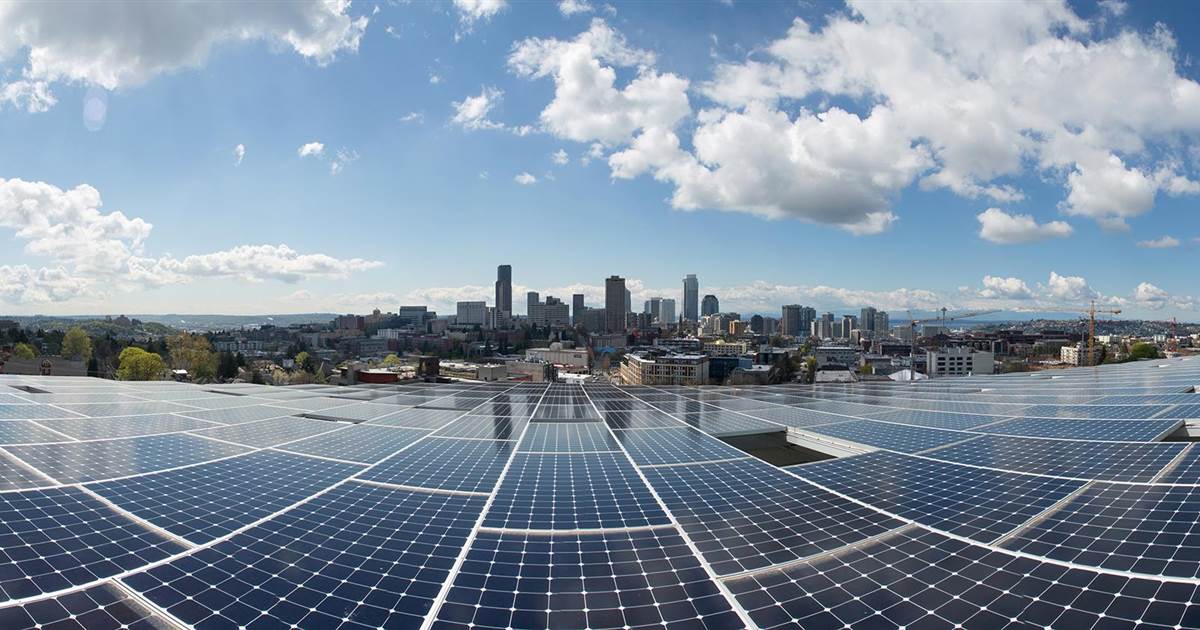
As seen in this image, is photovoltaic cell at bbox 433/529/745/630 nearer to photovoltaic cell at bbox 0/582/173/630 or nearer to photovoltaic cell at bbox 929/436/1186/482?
photovoltaic cell at bbox 0/582/173/630

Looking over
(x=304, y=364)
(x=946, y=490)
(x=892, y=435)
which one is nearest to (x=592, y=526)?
(x=946, y=490)

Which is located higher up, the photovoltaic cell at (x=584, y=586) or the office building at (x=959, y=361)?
the photovoltaic cell at (x=584, y=586)

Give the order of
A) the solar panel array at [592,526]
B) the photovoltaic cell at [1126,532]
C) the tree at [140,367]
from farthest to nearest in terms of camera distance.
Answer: the tree at [140,367], the photovoltaic cell at [1126,532], the solar panel array at [592,526]

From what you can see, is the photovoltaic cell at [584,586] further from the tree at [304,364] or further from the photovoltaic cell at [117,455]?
the tree at [304,364]

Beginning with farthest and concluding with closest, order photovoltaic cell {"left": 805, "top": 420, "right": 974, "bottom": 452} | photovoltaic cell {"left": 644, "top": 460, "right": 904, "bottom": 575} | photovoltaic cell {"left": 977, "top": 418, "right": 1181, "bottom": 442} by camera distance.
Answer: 1. photovoltaic cell {"left": 805, "top": 420, "right": 974, "bottom": 452}
2. photovoltaic cell {"left": 977, "top": 418, "right": 1181, "bottom": 442}
3. photovoltaic cell {"left": 644, "top": 460, "right": 904, "bottom": 575}


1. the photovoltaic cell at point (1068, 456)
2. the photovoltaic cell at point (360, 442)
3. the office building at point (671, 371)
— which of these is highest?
the photovoltaic cell at point (1068, 456)

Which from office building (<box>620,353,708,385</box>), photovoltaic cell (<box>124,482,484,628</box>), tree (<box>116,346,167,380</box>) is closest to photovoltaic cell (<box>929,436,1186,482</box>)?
photovoltaic cell (<box>124,482,484,628</box>)

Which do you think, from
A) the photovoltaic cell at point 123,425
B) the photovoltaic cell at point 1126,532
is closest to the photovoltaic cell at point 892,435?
the photovoltaic cell at point 1126,532

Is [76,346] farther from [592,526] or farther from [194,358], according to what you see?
[592,526]
